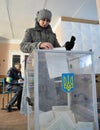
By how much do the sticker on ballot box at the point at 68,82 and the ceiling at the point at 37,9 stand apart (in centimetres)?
267

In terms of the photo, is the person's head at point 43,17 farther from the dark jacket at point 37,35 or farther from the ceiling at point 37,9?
the ceiling at point 37,9

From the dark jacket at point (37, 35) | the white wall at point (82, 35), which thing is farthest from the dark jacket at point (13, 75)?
the dark jacket at point (37, 35)

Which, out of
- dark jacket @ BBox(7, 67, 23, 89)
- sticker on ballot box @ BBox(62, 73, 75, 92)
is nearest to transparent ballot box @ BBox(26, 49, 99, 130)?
sticker on ballot box @ BBox(62, 73, 75, 92)

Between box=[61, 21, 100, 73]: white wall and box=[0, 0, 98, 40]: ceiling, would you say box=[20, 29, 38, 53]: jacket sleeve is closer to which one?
box=[0, 0, 98, 40]: ceiling

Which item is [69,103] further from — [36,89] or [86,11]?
[86,11]

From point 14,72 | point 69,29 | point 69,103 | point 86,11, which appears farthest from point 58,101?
point 86,11

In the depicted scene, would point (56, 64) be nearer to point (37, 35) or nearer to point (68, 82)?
point (68, 82)

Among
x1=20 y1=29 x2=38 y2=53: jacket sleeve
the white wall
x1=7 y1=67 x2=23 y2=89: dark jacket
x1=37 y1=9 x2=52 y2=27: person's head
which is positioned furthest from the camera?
the white wall

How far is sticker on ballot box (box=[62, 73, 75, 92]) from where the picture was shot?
75 centimetres

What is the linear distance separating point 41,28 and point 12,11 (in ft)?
8.85

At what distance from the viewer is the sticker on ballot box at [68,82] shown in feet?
2.46

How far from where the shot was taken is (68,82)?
0.75 m

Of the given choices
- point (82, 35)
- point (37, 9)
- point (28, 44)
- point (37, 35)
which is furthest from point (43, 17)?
point (82, 35)

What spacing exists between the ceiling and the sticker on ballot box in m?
2.67
